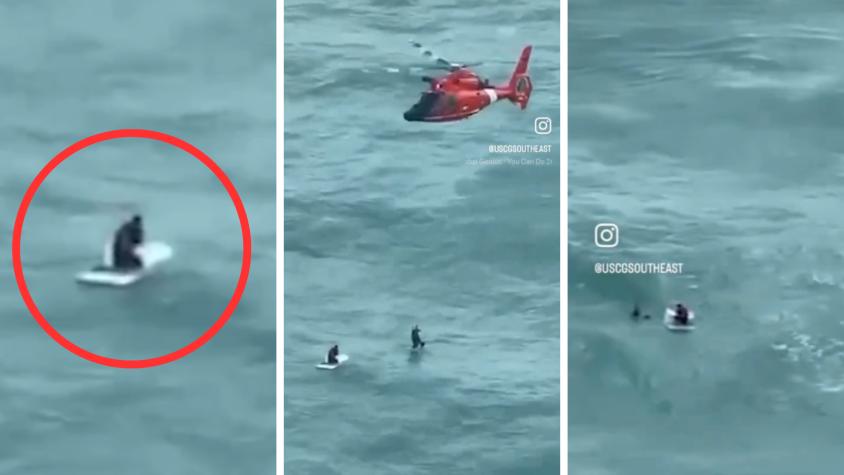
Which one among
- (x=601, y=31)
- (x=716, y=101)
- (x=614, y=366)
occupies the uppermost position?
(x=601, y=31)

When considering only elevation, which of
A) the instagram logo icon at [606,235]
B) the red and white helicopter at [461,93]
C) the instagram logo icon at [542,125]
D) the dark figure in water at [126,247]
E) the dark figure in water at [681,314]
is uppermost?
the red and white helicopter at [461,93]

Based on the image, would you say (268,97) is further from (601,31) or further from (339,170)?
(601,31)

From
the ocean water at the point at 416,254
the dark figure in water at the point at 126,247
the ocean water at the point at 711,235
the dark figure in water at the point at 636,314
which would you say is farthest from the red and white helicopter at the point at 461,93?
the dark figure in water at the point at 126,247

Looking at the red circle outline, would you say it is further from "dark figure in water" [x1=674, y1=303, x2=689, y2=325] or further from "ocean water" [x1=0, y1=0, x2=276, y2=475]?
"dark figure in water" [x1=674, y1=303, x2=689, y2=325]

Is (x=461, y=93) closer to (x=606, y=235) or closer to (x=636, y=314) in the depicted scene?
(x=606, y=235)

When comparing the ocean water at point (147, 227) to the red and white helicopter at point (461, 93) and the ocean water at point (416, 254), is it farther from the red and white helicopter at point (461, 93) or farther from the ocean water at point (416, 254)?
the red and white helicopter at point (461, 93)

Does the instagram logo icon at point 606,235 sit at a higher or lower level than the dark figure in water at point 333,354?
higher

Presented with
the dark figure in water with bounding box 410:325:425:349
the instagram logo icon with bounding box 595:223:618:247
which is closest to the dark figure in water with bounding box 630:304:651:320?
the instagram logo icon with bounding box 595:223:618:247

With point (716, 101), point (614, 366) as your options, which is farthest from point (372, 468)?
point (716, 101)
